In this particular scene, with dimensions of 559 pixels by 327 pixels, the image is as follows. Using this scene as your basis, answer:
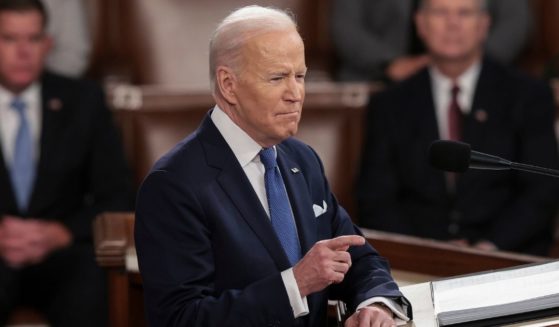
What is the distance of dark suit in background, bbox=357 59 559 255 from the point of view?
2.81 metres

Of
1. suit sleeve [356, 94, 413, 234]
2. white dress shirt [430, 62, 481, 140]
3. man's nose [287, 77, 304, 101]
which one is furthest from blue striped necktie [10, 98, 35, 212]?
man's nose [287, 77, 304, 101]

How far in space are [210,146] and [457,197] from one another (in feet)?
4.61

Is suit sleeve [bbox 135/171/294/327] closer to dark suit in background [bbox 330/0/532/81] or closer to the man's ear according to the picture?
the man's ear

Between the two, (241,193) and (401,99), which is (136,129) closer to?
(401,99)

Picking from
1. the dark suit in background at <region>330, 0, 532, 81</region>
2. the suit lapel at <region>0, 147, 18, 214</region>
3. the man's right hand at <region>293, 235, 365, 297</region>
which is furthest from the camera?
the dark suit in background at <region>330, 0, 532, 81</region>

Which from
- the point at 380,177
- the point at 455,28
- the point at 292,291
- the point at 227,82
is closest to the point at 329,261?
the point at 292,291

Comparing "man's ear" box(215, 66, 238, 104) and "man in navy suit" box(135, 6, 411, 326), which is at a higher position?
"man's ear" box(215, 66, 238, 104)

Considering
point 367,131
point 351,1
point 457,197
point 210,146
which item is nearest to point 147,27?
point 351,1

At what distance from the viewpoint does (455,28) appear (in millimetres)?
2938

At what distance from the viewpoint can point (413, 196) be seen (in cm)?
287

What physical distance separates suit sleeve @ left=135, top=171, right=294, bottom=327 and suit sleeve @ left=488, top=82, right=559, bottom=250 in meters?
1.46

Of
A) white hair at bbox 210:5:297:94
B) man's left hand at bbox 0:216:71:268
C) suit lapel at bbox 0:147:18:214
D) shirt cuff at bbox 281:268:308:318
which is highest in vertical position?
white hair at bbox 210:5:297:94

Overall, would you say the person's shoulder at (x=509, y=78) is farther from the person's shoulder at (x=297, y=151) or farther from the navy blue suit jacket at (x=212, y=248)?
the navy blue suit jacket at (x=212, y=248)

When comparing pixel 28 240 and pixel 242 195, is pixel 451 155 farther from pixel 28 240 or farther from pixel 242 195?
pixel 28 240
